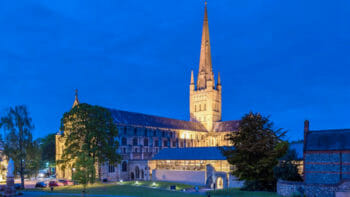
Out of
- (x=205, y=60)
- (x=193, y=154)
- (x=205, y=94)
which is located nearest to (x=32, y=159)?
(x=193, y=154)

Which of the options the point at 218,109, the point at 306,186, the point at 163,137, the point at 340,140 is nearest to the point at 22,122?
the point at 306,186

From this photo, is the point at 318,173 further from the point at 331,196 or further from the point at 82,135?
the point at 82,135

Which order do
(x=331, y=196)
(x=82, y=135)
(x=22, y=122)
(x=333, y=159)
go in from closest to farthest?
(x=331, y=196) < (x=333, y=159) < (x=22, y=122) < (x=82, y=135)

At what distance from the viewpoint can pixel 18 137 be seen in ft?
154

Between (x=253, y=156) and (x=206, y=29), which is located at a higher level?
(x=206, y=29)

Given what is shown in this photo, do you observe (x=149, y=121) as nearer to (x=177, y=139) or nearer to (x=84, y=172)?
(x=177, y=139)

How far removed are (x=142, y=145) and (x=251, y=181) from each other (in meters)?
46.1

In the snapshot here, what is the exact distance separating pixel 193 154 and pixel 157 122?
29.7 meters

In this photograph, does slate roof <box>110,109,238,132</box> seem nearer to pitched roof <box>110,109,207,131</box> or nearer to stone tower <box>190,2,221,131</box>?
pitched roof <box>110,109,207,131</box>

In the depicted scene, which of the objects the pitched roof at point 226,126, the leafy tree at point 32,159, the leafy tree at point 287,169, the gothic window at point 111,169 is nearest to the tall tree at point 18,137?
the leafy tree at point 32,159

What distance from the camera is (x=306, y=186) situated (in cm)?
3195

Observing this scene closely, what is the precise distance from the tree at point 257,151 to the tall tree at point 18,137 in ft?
95.8

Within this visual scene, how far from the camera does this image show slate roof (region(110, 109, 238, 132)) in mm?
80012

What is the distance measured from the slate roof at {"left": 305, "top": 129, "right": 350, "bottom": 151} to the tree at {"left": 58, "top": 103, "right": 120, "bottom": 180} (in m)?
30.8
